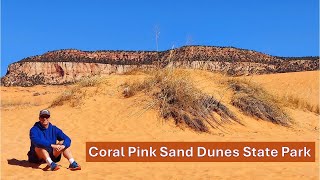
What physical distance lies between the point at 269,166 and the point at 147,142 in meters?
3.49

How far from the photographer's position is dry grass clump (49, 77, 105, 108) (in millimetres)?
14710

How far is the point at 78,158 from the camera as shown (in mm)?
9461

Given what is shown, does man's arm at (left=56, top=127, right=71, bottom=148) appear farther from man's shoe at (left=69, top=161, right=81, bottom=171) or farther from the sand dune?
the sand dune

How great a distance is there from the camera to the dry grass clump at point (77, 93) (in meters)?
14.7

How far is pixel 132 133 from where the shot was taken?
39.5ft

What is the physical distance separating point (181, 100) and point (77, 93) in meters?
3.67

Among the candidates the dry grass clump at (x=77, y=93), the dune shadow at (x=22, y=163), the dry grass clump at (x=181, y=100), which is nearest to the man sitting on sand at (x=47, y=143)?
the dune shadow at (x=22, y=163)

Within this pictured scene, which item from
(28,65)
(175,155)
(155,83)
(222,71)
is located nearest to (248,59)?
(28,65)

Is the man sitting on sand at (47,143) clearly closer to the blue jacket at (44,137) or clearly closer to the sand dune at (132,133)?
the blue jacket at (44,137)

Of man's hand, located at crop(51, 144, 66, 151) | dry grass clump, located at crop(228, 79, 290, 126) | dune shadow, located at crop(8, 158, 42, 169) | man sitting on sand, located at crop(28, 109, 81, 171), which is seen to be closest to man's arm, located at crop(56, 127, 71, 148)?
man sitting on sand, located at crop(28, 109, 81, 171)

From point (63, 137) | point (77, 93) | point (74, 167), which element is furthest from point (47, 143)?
point (77, 93)

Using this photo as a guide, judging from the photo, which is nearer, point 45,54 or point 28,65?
point 28,65

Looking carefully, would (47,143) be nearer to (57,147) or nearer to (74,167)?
(57,147)

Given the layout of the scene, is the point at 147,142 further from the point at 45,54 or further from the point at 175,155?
the point at 45,54
